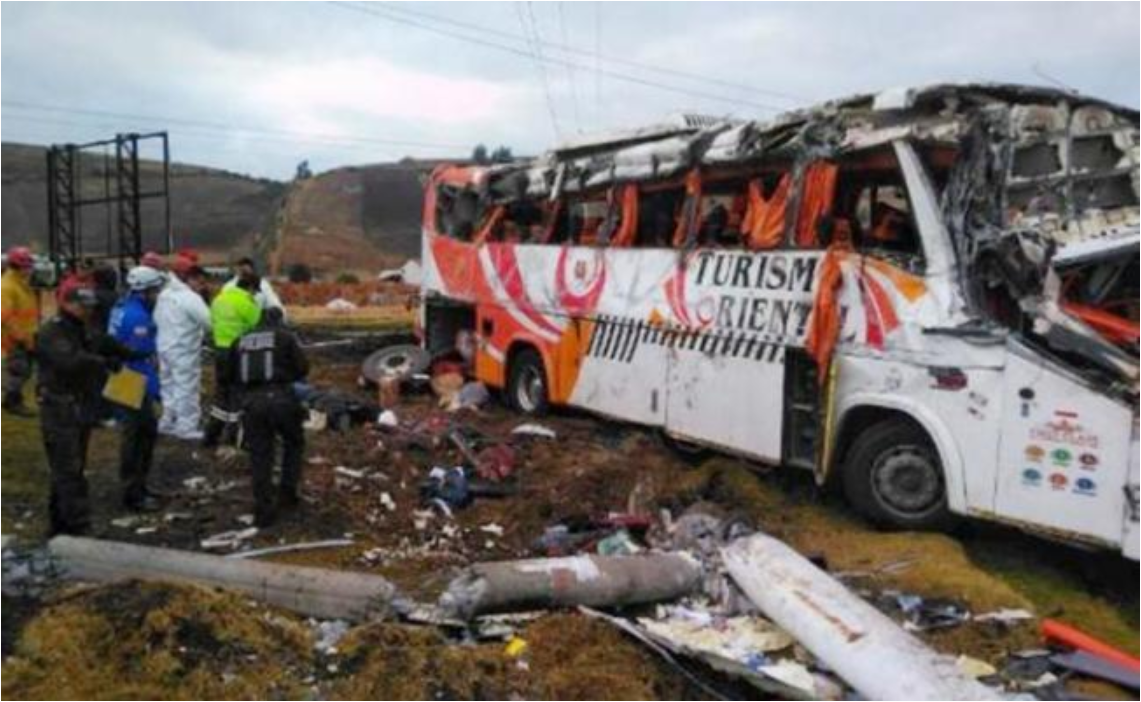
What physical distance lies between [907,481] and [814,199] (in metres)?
2.20

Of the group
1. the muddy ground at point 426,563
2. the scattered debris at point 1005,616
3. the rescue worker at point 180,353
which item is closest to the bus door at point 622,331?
the muddy ground at point 426,563

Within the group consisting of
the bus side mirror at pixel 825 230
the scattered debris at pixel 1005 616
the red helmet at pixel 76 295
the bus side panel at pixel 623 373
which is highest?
the bus side mirror at pixel 825 230

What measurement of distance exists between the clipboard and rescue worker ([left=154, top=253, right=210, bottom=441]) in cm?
225

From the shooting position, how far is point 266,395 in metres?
8.10

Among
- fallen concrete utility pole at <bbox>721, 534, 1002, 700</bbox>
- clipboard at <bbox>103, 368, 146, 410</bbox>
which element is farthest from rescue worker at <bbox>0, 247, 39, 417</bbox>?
fallen concrete utility pole at <bbox>721, 534, 1002, 700</bbox>

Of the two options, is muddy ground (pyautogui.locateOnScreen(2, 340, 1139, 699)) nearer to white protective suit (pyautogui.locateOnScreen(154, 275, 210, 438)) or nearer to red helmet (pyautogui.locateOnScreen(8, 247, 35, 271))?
white protective suit (pyautogui.locateOnScreen(154, 275, 210, 438))

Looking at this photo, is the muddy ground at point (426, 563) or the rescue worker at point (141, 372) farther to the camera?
the rescue worker at point (141, 372)

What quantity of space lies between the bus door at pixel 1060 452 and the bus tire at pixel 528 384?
5.89m

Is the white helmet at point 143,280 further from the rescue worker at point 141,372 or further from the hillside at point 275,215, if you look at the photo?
the hillside at point 275,215

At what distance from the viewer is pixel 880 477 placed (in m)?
7.97

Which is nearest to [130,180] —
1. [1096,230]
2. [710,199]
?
[710,199]

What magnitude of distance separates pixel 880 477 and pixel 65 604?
5119 mm

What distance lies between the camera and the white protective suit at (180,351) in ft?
35.5

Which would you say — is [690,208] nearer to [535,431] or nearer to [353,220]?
[535,431]
